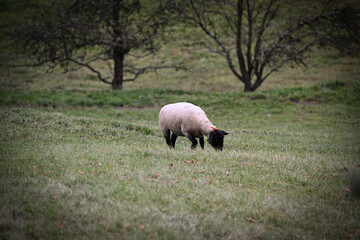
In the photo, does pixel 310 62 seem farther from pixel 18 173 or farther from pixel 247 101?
pixel 18 173

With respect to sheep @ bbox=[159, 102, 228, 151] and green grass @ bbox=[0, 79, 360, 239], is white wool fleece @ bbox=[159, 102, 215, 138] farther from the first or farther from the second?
green grass @ bbox=[0, 79, 360, 239]

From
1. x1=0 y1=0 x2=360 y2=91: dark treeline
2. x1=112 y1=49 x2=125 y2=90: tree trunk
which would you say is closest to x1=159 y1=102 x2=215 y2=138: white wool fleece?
x1=0 y1=0 x2=360 y2=91: dark treeline

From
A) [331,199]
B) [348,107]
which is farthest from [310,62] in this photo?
[331,199]

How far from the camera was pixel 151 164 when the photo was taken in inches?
318

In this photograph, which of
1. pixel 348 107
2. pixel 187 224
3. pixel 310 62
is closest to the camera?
pixel 187 224

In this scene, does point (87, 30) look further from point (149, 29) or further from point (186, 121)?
point (186, 121)

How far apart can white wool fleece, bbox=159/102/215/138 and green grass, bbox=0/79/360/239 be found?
27.9 inches

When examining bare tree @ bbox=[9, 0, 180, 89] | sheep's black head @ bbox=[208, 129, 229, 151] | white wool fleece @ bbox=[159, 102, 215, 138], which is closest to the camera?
sheep's black head @ bbox=[208, 129, 229, 151]

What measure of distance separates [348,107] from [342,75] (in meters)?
10.3

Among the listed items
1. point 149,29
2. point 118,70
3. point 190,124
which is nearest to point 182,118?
point 190,124

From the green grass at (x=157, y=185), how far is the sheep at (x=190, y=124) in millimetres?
538

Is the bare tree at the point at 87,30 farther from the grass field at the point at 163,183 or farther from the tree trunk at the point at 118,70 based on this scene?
the grass field at the point at 163,183

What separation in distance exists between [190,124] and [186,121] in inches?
5.9

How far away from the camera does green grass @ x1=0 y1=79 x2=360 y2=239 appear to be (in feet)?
17.1
